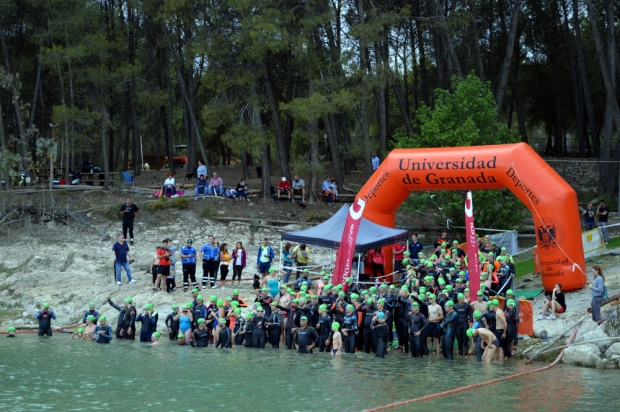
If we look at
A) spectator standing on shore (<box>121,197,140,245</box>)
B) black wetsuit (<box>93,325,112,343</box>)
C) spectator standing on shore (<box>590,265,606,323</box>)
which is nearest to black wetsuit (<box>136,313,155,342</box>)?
black wetsuit (<box>93,325,112,343</box>)

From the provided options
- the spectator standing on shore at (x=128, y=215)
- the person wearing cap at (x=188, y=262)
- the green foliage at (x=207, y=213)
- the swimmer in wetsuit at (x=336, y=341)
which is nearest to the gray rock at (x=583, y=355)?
the swimmer in wetsuit at (x=336, y=341)

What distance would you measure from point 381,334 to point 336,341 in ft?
3.53

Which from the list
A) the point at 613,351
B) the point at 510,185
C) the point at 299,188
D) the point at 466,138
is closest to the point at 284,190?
the point at 299,188

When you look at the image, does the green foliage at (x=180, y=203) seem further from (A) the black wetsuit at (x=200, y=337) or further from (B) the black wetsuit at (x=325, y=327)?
(B) the black wetsuit at (x=325, y=327)

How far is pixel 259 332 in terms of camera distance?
19.7 m

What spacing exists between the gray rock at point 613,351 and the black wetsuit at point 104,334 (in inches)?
442

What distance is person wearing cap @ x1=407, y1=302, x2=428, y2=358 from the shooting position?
1812 cm

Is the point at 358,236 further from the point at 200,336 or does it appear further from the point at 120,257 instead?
the point at 120,257

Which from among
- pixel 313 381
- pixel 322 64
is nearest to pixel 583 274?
pixel 313 381

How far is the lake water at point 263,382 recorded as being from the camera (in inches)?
535

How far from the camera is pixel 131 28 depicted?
139 feet

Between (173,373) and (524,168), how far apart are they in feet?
36.1

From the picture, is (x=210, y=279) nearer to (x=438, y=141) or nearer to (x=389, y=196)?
(x=389, y=196)

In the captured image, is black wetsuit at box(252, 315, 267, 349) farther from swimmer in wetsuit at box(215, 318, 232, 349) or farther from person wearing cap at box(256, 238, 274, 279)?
person wearing cap at box(256, 238, 274, 279)
